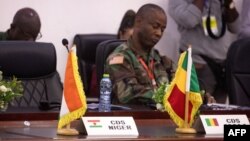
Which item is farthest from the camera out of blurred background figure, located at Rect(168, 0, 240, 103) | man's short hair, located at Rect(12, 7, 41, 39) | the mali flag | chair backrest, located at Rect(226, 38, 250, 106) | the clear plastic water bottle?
blurred background figure, located at Rect(168, 0, 240, 103)

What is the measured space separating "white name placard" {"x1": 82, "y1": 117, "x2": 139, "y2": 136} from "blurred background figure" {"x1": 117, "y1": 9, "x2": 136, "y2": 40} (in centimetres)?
326

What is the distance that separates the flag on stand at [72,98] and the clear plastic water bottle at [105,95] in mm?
637

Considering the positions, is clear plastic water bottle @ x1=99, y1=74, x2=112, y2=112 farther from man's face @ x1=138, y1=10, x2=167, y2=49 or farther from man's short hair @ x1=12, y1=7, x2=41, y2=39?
man's short hair @ x1=12, y1=7, x2=41, y2=39

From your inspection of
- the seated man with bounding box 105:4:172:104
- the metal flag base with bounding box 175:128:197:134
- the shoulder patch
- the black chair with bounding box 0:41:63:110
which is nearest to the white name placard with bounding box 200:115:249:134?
the metal flag base with bounding box 175:128:197:134

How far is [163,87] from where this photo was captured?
3631 mm

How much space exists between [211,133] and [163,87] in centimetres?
54

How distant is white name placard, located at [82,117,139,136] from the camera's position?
116 inches

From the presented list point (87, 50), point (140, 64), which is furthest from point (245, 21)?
point (140, 64)

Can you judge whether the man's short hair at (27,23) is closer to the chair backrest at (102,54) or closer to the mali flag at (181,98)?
the chair backrest at (102,54)

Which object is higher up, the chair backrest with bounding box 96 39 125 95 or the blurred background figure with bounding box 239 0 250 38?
the chair backrest with bounding box 96 39 125 95

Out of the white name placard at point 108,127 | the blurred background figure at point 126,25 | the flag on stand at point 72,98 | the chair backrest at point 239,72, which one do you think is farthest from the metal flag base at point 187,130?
the blurred background figure at point 126,25

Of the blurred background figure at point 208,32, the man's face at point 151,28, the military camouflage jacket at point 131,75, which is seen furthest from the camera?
the blurred background figure at point 208,32

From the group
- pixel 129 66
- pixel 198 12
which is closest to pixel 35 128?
pixel 129 66

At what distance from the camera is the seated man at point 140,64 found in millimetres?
4184
